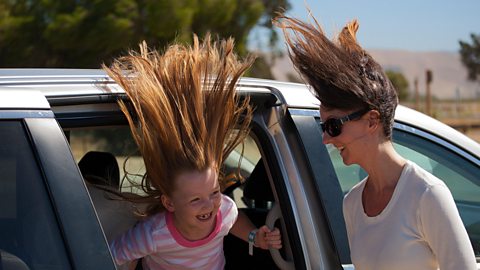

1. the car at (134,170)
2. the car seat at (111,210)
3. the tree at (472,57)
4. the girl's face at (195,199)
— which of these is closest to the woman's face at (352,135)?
the car at (134,170)

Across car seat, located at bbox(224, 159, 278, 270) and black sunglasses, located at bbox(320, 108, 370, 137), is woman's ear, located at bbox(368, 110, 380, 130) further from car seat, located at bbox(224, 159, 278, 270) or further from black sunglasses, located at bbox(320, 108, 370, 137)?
car seat, located at bbox(224, 159, 278, 270)

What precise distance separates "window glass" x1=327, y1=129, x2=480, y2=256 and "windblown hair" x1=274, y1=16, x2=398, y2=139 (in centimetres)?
50

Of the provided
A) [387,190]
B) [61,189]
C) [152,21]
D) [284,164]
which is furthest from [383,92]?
[152,21]

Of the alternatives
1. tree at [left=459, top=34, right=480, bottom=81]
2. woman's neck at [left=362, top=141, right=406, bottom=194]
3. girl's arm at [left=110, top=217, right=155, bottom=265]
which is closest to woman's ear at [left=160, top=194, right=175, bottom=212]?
girl's arm at [left=110, top=217, right=155, bottom=265]

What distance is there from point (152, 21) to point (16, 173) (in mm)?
17491

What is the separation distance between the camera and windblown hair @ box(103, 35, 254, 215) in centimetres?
241

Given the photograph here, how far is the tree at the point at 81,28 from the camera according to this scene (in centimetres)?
1861

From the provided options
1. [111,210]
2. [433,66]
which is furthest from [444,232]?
[433,66]

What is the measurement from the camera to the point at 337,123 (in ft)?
7.97

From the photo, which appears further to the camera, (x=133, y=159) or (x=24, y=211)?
(x=133, y=159)

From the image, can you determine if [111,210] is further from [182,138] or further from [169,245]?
[182,138]

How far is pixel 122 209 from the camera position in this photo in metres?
2.91

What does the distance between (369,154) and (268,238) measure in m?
0.59

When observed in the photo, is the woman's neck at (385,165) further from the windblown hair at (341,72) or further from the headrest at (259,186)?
the headrest at (259,186)
